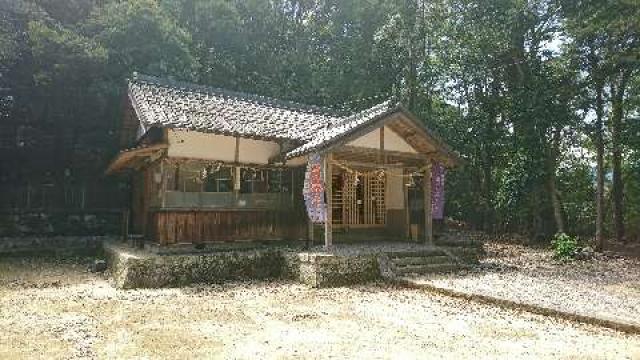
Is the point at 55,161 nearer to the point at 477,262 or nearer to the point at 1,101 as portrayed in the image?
the point at 1,101

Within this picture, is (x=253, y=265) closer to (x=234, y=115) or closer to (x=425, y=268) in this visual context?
(x=425, y=268)

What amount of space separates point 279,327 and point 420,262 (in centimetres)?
630

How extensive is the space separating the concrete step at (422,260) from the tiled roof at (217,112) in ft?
15.9

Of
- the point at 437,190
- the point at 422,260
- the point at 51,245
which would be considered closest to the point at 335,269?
the point at 422,260

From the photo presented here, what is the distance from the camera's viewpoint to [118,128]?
1964 centimetres

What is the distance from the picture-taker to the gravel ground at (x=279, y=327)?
6.41m

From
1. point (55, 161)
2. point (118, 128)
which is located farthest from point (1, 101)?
point (118, 128)

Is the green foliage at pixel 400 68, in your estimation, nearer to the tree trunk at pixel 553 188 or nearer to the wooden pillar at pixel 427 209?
the tree trunk at pixel 553 188

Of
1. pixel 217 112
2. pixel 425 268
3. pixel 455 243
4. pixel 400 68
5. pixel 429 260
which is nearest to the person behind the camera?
pixel 425 268

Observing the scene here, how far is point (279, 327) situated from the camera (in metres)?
7.71

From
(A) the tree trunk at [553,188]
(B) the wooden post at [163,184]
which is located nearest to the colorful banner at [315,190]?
(B) the wooden post at [163,184]

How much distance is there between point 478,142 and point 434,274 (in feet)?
47.2

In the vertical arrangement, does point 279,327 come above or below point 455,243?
below

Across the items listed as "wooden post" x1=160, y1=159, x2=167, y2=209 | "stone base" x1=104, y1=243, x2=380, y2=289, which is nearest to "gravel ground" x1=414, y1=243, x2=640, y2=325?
"stone base" x1=104, y1=243, x2=380, y2=289
